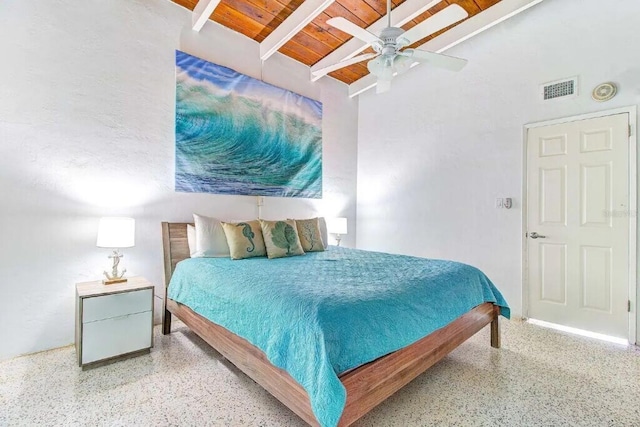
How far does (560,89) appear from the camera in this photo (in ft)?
10.1

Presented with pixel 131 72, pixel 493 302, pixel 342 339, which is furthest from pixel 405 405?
pixel 131 72

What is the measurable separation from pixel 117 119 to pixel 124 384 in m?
2.21

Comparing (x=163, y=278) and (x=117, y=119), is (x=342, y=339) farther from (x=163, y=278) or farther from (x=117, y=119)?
(x=117, y=119)

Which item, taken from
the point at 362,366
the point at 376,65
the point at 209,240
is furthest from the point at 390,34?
the point at 209,240

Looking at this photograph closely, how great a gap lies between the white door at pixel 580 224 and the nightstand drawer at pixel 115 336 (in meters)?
3.80

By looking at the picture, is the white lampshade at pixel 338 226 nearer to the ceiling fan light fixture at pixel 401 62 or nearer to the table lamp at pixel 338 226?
the table lamp at pixel 338 226

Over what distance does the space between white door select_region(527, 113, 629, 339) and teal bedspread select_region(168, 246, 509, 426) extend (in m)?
0.99

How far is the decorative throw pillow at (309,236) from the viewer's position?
11.0ft

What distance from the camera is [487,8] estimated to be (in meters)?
3.34

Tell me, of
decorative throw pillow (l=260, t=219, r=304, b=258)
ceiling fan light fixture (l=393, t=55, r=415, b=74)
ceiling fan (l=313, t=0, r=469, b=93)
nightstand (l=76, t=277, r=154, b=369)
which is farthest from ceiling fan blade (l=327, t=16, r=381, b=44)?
nightstand (l=76, t=277, r=154, b=369)

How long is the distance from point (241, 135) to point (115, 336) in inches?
91.7

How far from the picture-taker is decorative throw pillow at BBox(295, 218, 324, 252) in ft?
11.0

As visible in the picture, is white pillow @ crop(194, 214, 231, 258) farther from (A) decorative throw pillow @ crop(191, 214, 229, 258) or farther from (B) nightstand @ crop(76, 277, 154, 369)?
(B) nightstand @ crop(76, 277, 154, 369)

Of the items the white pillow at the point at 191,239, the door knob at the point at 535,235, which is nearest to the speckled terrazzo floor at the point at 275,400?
the white pillow at the point at 191,239
